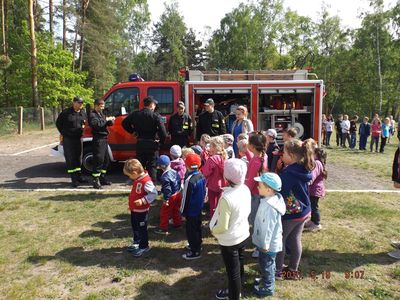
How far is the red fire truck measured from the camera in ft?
26.7

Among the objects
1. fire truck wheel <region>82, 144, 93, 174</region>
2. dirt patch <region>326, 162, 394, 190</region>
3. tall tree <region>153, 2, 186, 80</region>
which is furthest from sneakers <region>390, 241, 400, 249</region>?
tall tree <region>153, 2, 186, 80</region>

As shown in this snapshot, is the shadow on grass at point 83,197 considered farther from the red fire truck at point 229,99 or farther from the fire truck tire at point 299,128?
the fire truck tire at point 299,128

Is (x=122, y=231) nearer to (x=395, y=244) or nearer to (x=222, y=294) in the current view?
(x=222, y=294)

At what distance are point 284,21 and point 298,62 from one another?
5.43 meters

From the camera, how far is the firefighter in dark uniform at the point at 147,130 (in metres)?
6.24

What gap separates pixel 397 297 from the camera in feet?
11.4

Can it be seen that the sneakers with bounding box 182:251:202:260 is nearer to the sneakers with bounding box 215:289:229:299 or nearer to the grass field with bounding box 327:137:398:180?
the sneakers with bounding box 215:289:229:299

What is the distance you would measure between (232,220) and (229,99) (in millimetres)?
5868

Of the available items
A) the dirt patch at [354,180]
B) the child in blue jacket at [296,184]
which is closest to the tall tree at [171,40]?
the dirt patch at [354,180]

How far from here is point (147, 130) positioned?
248 inches

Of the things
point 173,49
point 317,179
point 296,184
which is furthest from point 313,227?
point 173,49

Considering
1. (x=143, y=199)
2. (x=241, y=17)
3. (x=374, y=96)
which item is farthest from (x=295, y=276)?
(x=241, y=17)

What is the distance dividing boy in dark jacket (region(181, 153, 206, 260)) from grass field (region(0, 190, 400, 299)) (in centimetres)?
20

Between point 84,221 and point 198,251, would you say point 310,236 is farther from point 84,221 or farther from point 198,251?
point 84,221
